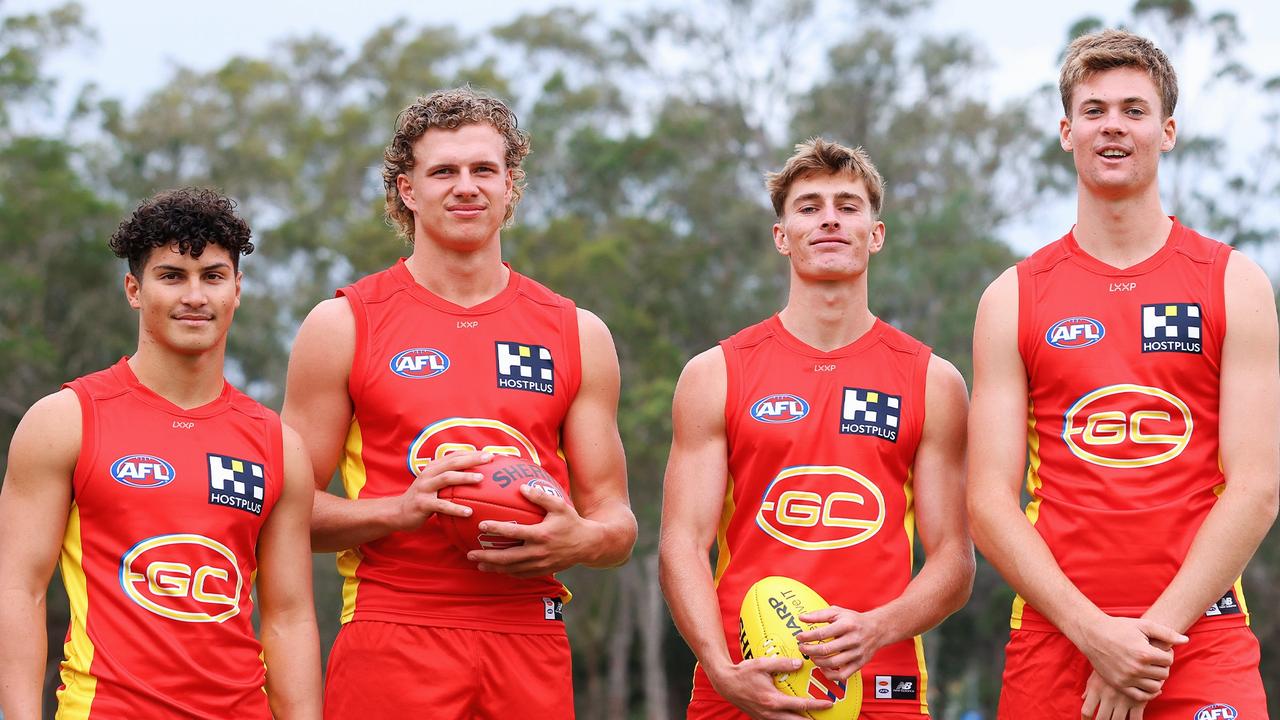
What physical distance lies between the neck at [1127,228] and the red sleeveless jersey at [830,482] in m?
0.87

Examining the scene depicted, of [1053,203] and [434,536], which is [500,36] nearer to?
[1053,203]

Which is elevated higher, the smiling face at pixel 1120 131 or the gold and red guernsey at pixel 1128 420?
the smiling face at pixel 1120 131

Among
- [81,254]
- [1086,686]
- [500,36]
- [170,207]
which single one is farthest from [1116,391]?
[500,36]

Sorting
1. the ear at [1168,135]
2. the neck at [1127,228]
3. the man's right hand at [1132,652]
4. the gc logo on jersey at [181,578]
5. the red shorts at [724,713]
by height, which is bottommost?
the red shorts at [724,713]

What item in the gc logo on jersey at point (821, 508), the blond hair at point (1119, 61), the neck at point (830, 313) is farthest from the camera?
the neck at point (830, 313)

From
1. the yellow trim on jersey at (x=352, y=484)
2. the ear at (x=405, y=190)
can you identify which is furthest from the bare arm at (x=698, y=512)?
the ear at (x=405, y=190)

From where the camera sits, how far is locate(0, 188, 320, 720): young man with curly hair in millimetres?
4875

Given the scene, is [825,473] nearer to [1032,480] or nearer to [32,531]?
[1032,480]

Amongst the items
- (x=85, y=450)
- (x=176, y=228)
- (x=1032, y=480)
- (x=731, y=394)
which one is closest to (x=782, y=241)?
(x=731, y=394)

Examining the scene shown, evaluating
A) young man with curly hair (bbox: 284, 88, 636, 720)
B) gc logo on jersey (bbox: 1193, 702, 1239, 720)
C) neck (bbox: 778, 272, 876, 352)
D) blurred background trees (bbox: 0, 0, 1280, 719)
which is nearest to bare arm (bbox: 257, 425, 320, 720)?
young man with curly hair (bbox: 284, 88, 636, 720)

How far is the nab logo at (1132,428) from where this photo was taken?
5.22m

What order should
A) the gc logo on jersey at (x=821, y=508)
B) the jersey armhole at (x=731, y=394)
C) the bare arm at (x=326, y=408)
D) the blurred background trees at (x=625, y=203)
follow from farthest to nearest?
the blurred background trees at (x=625, y=203), the jersey armhole at (x=731, y=394), the gc logo on jersey at (x=821, y=508), the bare arm at (x=326, y=408)

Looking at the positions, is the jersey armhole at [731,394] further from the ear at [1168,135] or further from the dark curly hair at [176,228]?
the dark curly hair at [176,228]

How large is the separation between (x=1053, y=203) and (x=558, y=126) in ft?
39.8
